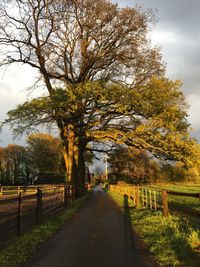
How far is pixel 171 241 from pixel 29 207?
24.7 feet

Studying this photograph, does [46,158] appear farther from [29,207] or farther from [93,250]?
[93,250]

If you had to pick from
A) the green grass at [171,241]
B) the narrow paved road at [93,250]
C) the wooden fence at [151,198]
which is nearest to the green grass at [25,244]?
the narrow paved road at [93,250]

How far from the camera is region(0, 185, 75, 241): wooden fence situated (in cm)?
1109

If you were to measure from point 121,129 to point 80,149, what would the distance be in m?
9.93

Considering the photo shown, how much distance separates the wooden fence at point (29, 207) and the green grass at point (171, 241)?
12.8ft

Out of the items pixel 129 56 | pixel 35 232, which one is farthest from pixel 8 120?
pixel 35 232

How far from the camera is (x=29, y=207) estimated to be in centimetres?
1497

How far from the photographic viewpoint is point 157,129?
2436cm

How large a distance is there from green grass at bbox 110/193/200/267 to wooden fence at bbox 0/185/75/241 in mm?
3903

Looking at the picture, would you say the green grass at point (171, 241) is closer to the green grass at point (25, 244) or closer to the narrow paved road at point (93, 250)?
the narrow paved road at point (93, 250)

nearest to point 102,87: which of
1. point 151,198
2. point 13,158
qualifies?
point 151,198

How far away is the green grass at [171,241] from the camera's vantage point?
7.46 m

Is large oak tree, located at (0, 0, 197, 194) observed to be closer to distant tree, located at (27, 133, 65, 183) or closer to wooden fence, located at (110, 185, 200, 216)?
wooden fence, located at (110, 185, 200, 216)

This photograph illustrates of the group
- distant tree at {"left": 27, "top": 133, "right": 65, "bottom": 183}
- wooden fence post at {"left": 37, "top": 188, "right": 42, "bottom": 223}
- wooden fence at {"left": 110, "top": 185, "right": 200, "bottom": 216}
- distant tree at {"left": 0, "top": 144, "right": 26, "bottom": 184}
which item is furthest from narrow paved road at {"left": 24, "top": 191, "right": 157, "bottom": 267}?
distant tree at {"left": 0, "top": 144, "right": 26, "bottom": 184}
